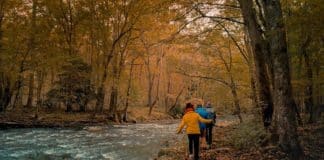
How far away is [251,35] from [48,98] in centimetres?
3169

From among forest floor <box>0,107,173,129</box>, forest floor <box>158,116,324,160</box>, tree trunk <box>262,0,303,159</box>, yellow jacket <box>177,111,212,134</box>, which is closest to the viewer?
tree trunk <box>262,0,303,159</box>

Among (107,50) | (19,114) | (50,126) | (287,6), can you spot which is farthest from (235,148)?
(107,50)

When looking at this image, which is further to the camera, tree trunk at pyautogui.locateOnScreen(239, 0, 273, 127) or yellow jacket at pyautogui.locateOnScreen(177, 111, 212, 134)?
tree trunk at pyautogui.locateOnScreen(239, 0, 273, 127)

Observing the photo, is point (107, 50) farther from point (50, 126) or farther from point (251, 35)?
point (251, 35)

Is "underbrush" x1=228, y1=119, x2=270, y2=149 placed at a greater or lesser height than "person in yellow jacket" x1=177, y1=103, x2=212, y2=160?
lesser

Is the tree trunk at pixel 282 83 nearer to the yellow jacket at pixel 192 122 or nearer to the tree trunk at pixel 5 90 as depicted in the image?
the yellow jacket at pixel 192 122

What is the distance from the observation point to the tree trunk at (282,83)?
33.7ft

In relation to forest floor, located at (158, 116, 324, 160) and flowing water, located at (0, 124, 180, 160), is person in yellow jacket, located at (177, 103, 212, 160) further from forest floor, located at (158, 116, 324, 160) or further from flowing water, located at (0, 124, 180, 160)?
flowing water, located at (0, 124, 180, 160)

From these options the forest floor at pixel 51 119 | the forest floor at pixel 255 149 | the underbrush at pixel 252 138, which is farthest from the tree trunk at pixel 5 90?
the underbrush at pixel 252 138

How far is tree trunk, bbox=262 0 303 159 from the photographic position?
10.3 metres

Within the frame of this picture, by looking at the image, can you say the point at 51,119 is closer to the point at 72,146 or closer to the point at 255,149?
the point at 72,146

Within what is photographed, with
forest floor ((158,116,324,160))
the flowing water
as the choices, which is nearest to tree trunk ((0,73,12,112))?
the flowing water

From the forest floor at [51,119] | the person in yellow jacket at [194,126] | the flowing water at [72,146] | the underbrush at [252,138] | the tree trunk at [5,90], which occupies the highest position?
the tree trunk at [5,90]

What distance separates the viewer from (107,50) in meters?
41.9
